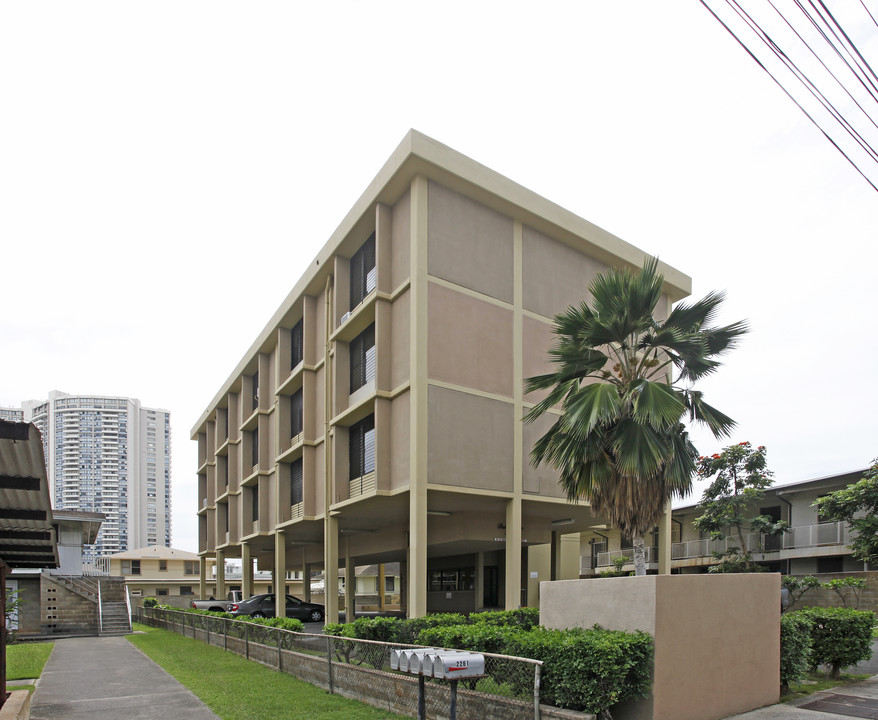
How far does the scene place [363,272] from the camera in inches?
954

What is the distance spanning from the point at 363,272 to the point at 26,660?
1504 cm

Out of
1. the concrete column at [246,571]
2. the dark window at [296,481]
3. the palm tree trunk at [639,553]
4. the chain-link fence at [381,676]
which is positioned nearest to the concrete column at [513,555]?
the palm tree trunk at [639,553]

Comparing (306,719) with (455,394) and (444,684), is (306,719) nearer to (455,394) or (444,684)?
(444,684)

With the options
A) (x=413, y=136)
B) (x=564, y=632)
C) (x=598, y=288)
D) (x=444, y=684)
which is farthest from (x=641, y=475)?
(x=413, y=136)

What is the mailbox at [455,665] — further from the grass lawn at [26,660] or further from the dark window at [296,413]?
the dark window at [296,413]

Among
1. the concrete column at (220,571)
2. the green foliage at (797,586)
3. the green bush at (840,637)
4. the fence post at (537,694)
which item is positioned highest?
the fence post at (537,694)

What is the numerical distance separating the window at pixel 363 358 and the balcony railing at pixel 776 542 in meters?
17.9

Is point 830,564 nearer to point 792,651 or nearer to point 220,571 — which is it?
point 792,651

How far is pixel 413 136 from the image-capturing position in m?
19.5

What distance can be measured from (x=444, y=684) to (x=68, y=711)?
6.93m

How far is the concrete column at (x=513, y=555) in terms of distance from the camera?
67.2 feet

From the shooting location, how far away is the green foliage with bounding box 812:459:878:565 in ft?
79.2

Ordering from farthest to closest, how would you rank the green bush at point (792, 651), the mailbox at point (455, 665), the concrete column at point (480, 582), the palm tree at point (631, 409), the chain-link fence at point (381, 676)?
the concrete column at point (480, 582)
the palm tree at point (631, 409)
the green bush at point (792, 651)
the chain-link fence at point (381, 676)
the mailbox at point (455, 665)

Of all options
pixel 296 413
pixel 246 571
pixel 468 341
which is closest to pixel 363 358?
pixel 468 341
